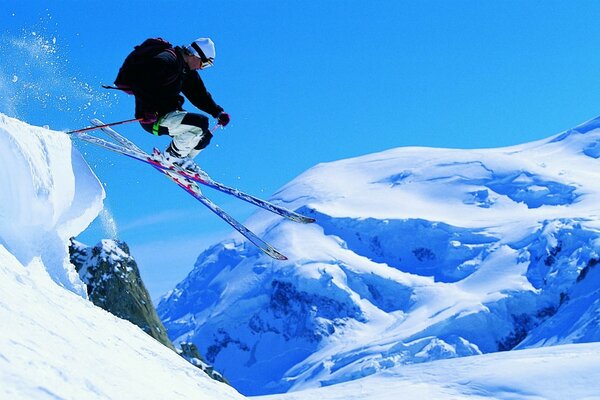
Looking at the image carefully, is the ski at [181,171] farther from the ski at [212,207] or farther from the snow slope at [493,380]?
the snow slope at [493,380]

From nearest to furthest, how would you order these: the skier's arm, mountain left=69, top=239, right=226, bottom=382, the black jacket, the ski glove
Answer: the black jacket → the skier's arm → the ski glove → mountain left=69, top=239, right=226, bottom=382

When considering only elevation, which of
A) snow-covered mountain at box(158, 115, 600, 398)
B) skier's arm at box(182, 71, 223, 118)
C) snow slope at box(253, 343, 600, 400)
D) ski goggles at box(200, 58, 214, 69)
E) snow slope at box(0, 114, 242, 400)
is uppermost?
snow-covered mountain at box(158, 115, 600, 398)

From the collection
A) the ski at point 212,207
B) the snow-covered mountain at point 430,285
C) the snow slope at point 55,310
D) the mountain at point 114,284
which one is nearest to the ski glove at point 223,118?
the ski at point 212,207

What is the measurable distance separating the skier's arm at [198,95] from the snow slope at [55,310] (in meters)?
1.66

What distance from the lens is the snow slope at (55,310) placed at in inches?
155

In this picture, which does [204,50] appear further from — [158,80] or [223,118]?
[223,118]

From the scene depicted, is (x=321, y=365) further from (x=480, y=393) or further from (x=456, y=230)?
(x=480, y=393)

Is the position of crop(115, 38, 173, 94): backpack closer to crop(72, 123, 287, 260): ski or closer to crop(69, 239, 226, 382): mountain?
crop(72, 123, 287, 260): ski

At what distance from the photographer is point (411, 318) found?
166m

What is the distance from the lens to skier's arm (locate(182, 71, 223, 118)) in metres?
8.38

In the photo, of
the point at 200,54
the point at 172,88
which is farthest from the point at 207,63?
the point at 172,88

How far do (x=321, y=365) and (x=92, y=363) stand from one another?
16796 centimetres

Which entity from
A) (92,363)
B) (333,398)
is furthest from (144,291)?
(92,363)

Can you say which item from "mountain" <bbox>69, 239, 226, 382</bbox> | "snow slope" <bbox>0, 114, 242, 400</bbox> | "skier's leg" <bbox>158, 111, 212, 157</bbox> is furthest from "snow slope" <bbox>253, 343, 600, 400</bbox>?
"snow slope" <bbox>0, 114, 242, 400</bbox>
